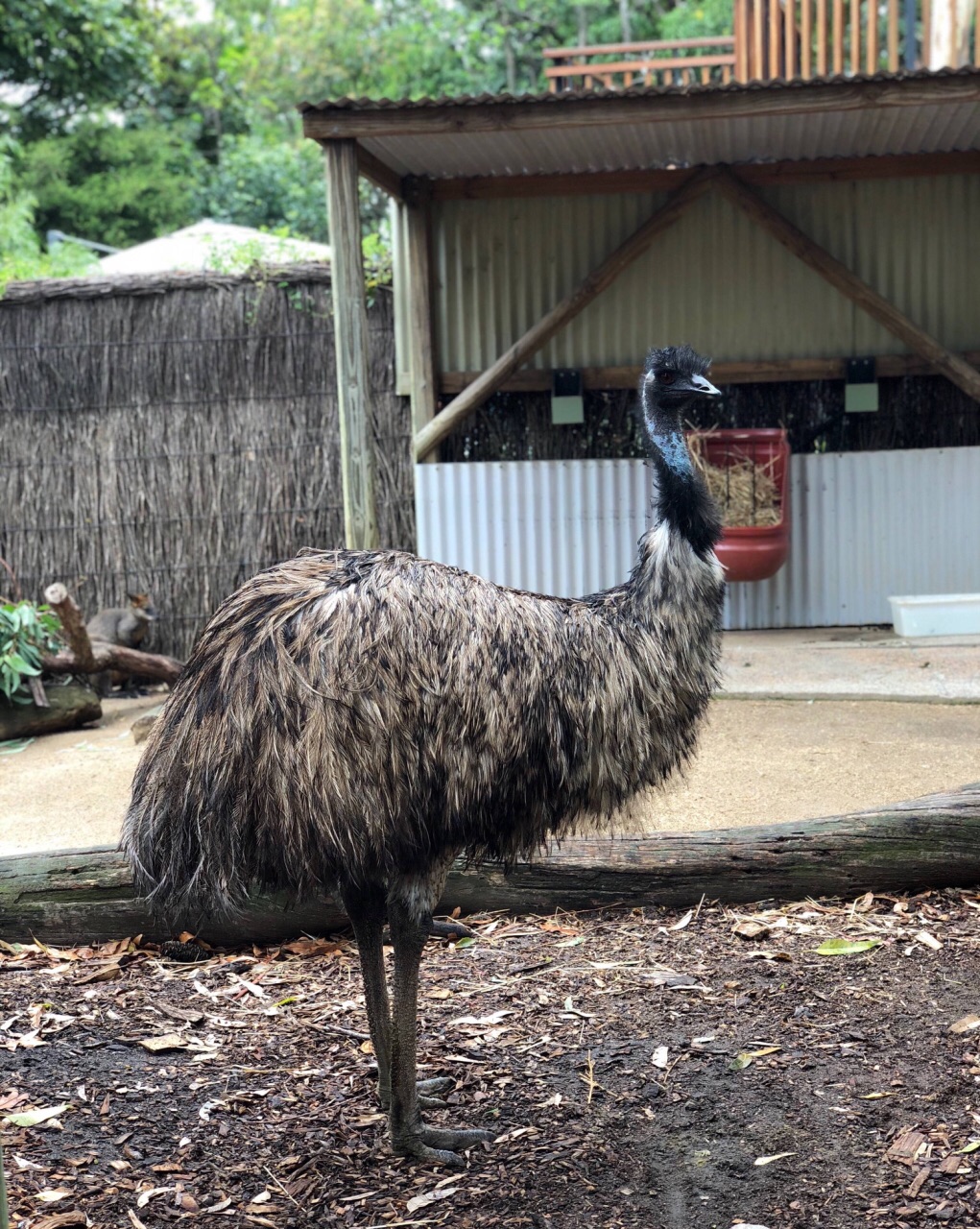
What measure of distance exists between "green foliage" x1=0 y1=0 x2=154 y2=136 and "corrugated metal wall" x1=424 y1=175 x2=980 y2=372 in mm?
12117

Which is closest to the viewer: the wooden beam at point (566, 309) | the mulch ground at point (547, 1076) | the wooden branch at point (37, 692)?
the mulch ground at point (547, 1076)

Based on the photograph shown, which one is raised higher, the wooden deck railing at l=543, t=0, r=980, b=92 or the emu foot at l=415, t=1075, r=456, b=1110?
the wooden deck railing at l=543, t=0, r=980, b=92

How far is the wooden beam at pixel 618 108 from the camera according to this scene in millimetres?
6250

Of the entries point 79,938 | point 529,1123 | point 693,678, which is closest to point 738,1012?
point 529,1123

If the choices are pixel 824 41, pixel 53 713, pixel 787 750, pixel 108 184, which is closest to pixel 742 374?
pixel 824 41

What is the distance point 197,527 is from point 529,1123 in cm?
649

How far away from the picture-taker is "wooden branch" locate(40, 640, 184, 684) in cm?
774

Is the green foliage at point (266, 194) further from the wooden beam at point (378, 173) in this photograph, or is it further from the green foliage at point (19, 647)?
the green foliage at point (19, 647)

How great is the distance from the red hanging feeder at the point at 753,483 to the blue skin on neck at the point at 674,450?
4.51 metres

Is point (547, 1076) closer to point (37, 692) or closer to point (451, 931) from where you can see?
point (451, 931)

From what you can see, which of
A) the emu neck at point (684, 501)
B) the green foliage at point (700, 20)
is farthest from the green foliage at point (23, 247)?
the green foliage at point (700, 20)

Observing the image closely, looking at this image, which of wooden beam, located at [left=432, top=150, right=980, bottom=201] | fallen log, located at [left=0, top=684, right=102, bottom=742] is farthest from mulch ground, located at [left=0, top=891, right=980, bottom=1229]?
wooden beam, located at [left=432, top=150, right=980, bottom=201]

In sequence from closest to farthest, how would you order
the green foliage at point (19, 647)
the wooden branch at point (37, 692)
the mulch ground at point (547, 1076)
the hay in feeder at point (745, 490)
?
the mulch ground at point (547, 1076) < the green foliage at point (19, 647) < the wooden branch at point (37, 692) < the hay in feeder at point (745, 490)

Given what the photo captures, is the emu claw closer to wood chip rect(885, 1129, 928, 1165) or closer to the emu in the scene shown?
the emu
